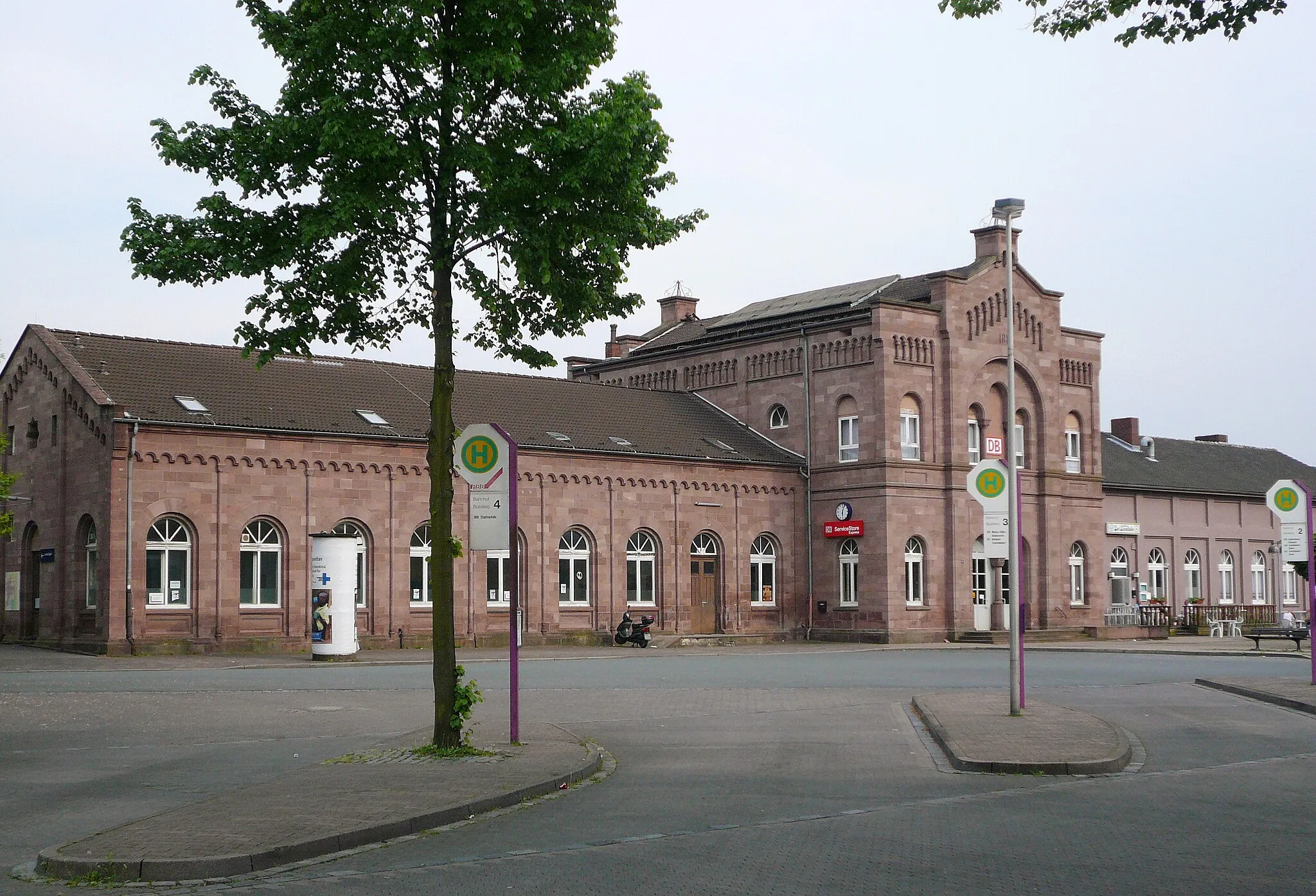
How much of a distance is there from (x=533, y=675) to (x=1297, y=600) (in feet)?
168

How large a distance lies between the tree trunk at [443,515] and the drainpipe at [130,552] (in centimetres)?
2327

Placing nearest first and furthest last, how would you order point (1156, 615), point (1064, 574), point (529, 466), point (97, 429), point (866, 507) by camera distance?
1. point (97, 429)
2. point (529, 466)
3. point (866, 507)
4. point (1064, 574)
5. point (1156, 615)

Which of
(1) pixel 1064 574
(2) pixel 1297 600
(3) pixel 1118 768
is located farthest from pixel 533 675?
(2) pixel 1297 600

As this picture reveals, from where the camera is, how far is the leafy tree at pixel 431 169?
14586mm

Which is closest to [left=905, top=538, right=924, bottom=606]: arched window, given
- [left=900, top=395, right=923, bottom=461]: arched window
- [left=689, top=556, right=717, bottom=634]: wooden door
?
[left=900, top=395, right=923, bottom=461]: arched window

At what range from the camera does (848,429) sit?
51188mm

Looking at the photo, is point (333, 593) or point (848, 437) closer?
point (333, 593)

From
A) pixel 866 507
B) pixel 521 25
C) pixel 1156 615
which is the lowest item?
pixel 1156 615

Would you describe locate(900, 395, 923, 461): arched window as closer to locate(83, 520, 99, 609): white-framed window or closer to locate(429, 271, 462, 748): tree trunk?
locate(83, 520, 99, 609): white-framed window

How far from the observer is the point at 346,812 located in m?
10.9

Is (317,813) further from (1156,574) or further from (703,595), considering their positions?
(1156,574)

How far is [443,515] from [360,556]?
26824 mm

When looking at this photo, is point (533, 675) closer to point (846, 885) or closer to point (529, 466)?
point (529, 466)

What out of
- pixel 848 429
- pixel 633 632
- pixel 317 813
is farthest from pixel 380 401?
pixel 317 813
